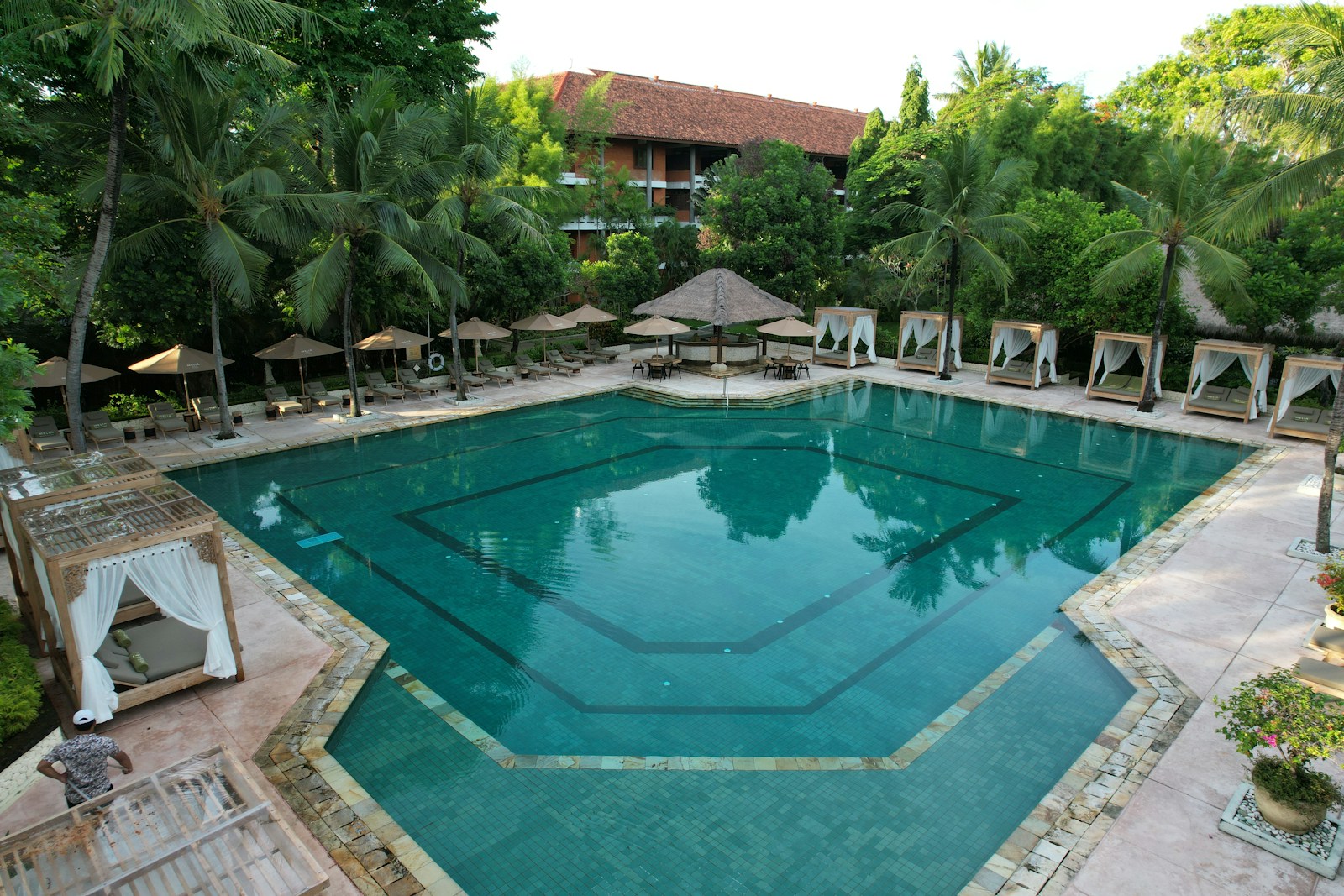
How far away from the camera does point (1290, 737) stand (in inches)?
220

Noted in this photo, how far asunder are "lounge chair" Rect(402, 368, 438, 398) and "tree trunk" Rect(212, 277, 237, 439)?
15.5ft

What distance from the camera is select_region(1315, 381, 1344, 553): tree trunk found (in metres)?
10.6

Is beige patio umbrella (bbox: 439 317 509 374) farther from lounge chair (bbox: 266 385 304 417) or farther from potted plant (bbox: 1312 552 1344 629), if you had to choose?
potted plant (bbox: 1312 552 1344 629)

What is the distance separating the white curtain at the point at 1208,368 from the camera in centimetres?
1889

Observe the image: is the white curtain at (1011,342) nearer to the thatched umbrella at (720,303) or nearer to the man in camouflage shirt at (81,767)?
the thatched umbrella at (720,303)

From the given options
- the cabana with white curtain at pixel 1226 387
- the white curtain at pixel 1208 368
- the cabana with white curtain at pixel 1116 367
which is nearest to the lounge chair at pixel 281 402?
the cabana with white curtain at pixel 1116 367

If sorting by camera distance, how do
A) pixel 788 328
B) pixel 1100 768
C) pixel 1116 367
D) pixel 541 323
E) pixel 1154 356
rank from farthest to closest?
pixel 788 328 → pixel 541 323 → pixel 1116 367 → pixel 1154 356 → pixel 1100 768

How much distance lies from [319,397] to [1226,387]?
22.9 meters

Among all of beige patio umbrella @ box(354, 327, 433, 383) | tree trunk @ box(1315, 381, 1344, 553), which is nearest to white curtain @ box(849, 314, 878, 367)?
beige patio umbrella @ box(354, 327, 433, 383)

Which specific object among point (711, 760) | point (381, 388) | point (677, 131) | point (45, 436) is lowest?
point (711, 760)

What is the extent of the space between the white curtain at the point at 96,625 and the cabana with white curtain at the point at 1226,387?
69.7 feet

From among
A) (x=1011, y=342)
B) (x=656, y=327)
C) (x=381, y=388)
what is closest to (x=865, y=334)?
(x=1011, y=342)

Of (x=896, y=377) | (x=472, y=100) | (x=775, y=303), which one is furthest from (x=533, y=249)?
(x=896, y=377)

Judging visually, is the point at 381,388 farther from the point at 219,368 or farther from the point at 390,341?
the point at 219,368
